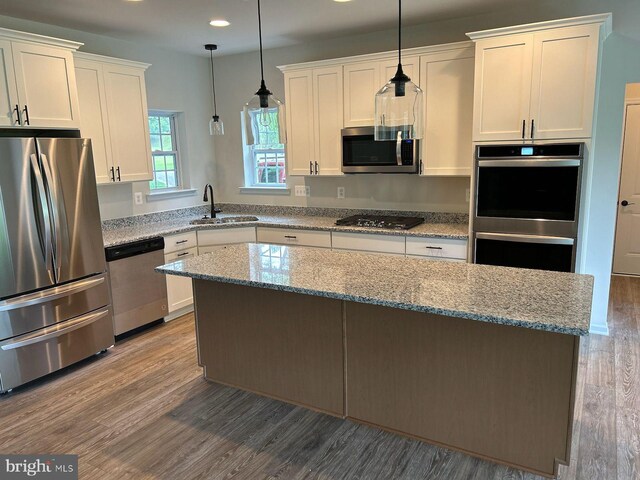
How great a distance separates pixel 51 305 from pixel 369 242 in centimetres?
246

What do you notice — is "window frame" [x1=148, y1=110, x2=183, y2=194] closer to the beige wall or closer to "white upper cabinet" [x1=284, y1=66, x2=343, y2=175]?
the beige wall

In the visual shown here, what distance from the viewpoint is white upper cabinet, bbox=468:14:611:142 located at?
309 cm

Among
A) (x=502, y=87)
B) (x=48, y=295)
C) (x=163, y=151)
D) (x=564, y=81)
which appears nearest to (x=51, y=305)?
(x=48, y=295)

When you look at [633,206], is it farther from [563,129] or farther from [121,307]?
[121,307]

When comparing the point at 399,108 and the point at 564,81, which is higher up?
the point at 564,81

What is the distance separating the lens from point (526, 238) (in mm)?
3357

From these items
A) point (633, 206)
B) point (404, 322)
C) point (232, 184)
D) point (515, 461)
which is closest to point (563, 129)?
point (404, 322)

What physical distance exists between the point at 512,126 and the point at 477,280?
1628 millimetres

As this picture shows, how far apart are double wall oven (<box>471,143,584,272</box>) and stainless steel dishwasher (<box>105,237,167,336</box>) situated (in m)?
2.69

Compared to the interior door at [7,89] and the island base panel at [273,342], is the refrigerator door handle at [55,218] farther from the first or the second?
the island base panel at [273,342]

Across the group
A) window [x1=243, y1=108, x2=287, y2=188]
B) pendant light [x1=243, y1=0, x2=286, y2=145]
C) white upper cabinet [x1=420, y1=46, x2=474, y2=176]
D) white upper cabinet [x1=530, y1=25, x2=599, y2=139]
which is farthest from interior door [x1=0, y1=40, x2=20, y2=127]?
white upper cabinet [x1=530, y1=25, x2=599, y2=139]

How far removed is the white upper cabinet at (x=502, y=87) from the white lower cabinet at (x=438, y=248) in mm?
826

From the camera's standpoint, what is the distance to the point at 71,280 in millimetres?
3307

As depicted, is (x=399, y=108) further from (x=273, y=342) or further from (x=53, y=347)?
(x=53, y=347)
